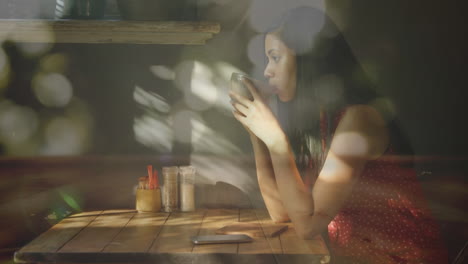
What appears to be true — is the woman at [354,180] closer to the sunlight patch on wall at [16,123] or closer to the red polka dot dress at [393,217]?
the red polka dot dress at [393,217]

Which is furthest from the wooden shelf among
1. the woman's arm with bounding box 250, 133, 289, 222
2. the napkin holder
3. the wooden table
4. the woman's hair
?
the wooden table

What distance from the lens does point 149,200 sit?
2.14 m

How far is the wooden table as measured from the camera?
147cm

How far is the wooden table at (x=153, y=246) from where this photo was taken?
1.47 metres

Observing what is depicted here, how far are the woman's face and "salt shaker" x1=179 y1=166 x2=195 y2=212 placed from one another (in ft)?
1.81

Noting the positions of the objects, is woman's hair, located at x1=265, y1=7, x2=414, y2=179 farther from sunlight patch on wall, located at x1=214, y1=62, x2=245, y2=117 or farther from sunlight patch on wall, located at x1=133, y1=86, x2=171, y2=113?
sunlight patch on wall, located at x1=133, y1=86, x2=171, y2=113

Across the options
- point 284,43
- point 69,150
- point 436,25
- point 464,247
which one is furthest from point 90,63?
point 464,247

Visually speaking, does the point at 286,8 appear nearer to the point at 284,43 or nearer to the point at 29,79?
the point at 284,43

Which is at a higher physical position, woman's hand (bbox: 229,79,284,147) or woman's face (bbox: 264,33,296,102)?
woman's face (bbox: 264,33,296,102)

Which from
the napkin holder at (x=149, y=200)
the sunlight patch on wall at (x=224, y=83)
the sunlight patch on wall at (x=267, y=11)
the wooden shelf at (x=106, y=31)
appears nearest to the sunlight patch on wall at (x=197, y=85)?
the sunlight patch on wall at (x=224, y=83)

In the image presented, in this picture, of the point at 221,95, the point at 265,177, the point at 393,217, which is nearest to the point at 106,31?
the point at 221,95

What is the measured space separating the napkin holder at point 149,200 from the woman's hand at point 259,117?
517 millimetres

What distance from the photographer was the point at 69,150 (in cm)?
233

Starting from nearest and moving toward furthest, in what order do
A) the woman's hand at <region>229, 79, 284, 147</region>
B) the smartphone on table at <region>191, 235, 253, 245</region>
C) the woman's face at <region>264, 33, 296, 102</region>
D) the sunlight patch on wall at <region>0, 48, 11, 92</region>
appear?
the smartphone on table at <region>191, 235, 253, 245</region> → the woman's hand at <region>229, 79, 284, 147</region> → the woman's face at <region>264, 33, 296, 102</region> → the sunlight patch on wall at <region>0, 48, 11, 92</region>
